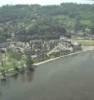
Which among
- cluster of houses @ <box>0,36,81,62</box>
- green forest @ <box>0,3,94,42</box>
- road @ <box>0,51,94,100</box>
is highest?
green forest @ <box>0,3,94,42</box>

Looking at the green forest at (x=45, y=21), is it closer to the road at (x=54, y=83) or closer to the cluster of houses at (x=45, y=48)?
the cluster of houses at (x=45, y=48)

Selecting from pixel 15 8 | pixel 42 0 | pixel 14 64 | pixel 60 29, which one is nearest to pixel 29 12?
pixel 15 8

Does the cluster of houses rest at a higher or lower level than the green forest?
lower

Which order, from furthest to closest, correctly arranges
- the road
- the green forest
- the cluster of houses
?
the green forest
the cluster of houses
the road

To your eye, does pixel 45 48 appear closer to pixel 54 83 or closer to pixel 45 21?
pixel 54 83

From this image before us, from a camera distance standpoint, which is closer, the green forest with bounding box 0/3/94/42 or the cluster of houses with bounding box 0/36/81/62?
the cluster of houses with bounding box 0/36/81/62

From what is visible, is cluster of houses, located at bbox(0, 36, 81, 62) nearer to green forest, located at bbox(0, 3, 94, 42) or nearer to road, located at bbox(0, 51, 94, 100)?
road, located at bbox(0, 51, 94, 100)

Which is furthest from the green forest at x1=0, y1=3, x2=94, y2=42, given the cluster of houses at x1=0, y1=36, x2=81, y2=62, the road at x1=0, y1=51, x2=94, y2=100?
the road at x1=0, y1=51, x2=94, y2=100
